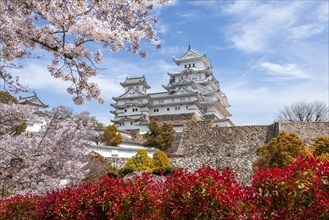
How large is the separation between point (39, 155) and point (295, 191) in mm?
5809

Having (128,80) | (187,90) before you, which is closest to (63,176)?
(187,90)

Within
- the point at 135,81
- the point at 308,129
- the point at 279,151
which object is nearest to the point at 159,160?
the point at 279,151

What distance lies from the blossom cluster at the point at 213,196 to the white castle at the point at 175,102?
34250 mm

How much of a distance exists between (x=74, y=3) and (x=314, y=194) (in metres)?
3.23

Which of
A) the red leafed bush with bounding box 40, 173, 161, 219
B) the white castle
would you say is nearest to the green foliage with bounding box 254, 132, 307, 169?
the red leafed bush with bounding box 40, 173, 161, 219

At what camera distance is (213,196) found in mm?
3258

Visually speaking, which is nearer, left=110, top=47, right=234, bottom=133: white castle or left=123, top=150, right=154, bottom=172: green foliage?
left=123, top=150, right=154, bottom=172: green foliage

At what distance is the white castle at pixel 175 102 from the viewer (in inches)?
1652

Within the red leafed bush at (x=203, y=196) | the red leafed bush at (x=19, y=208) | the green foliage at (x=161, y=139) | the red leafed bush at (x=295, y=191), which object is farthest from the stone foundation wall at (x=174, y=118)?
the red leafed bush at (x=295, y=191)

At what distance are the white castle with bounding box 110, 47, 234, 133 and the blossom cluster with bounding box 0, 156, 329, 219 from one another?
3425cm

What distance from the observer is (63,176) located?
9570 mm

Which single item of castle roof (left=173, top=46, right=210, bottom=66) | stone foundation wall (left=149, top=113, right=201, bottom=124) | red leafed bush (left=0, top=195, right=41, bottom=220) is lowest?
red leafed bush (left=0, top=195, right=41, bottom=220)

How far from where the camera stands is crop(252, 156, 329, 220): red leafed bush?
282 cm

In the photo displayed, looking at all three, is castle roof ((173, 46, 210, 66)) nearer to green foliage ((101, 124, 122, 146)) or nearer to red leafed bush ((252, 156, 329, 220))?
green foliage ((101, 124, 122, 146))
